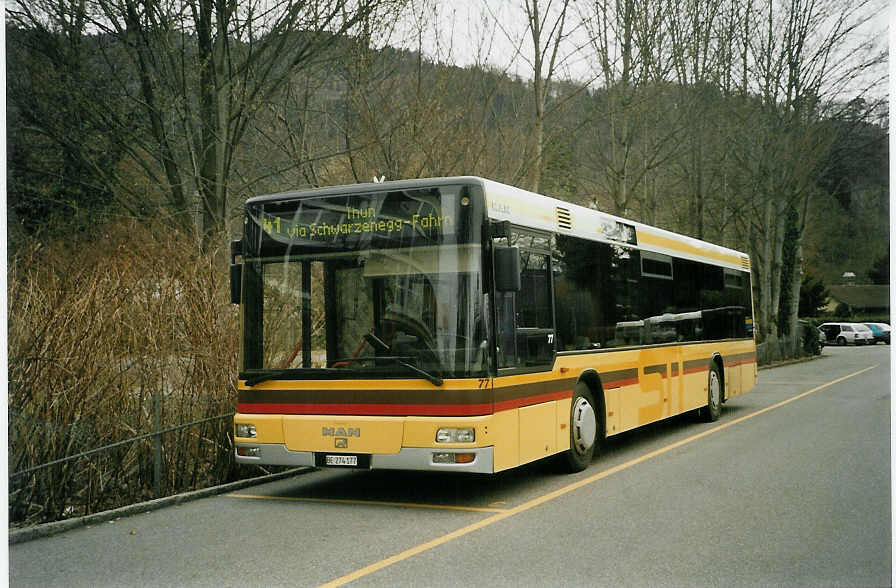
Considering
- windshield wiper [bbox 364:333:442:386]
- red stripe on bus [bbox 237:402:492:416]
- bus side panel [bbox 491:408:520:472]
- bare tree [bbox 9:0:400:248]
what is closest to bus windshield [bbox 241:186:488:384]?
windshield wiper [bbox 364:333:442:386]

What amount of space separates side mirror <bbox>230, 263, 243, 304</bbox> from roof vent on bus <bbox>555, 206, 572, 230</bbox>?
11.1 feet

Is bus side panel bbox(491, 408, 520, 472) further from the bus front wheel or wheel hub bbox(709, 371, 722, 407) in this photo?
wheel hub bbox(709, 371, 722, 407)

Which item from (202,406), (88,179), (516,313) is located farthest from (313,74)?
(516,313)

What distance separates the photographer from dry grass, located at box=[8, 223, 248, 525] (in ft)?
28.8

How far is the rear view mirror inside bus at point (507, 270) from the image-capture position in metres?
8.68

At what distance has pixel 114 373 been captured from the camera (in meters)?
9.74

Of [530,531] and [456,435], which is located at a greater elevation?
[456,435]

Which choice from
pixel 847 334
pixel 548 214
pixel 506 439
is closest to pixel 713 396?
pixel 548 214

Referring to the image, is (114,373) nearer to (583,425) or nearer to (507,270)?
(507,270)

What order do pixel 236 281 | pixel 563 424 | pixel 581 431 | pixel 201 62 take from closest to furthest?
pixel 236 281 < pixel 563 424 < pixel 581 431 < pixel 201 62

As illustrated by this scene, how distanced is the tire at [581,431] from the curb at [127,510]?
3122mm

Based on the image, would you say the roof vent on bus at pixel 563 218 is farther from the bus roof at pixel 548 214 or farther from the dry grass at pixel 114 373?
the dry grass at pixel 114 373

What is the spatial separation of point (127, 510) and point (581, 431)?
186 inches

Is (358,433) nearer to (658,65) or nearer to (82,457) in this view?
(82,457)
